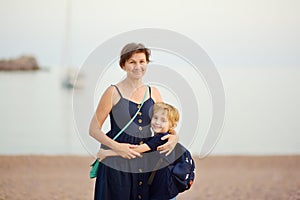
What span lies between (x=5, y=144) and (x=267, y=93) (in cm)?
452

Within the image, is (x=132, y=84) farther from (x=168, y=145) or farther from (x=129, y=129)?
(x=168, y=145)

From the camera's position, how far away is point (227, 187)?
6.40 m

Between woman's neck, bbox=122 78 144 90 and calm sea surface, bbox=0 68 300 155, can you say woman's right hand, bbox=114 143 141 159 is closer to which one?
woman's neck, bbox=122 78 144 90

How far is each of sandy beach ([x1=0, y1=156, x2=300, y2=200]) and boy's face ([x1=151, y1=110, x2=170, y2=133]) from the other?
307cm

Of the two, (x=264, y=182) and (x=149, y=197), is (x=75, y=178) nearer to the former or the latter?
(x=264, y=182)

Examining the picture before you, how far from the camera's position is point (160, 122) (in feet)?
9.07

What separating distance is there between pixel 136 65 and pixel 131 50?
7 centimetres

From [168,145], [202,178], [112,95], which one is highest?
[112,95]

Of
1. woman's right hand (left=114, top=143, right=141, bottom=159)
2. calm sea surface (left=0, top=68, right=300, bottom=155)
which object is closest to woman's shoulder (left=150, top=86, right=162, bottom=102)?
woman's right hand (left=114, top=143, right=141, bottom=159)

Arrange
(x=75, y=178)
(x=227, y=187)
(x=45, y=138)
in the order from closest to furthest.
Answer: (x=227, y=187) → (x=75, y=178) → (x=45, y=138)

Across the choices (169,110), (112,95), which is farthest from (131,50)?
(169,110)

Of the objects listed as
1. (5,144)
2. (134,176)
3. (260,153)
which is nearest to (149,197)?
(134,176)

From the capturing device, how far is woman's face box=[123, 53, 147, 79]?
2732 mm

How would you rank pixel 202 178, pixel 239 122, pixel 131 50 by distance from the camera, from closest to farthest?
pixel 131 50, pixel 202 178, pixel 239 122
